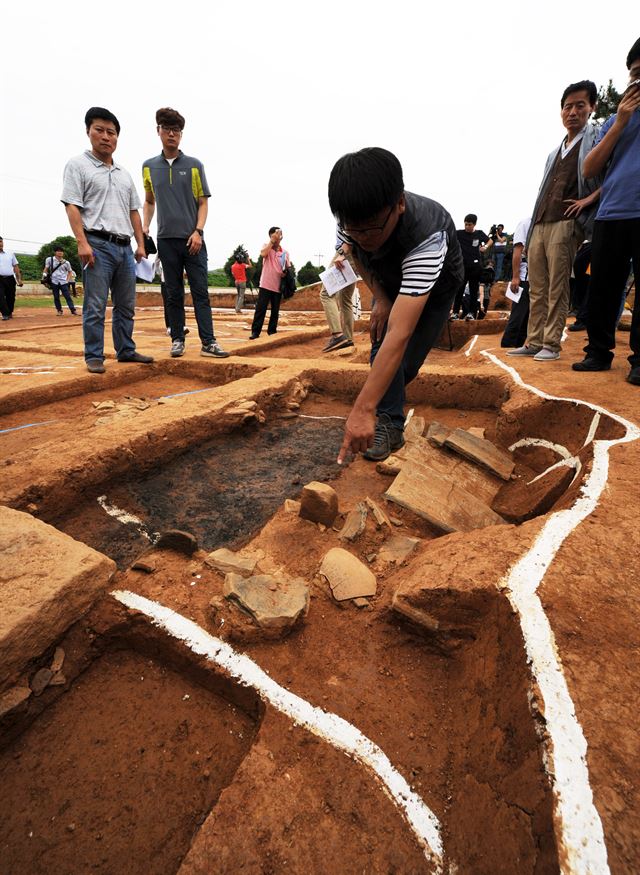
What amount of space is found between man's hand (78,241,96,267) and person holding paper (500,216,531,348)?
4541 mm

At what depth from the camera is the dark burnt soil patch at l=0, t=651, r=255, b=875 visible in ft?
3.23

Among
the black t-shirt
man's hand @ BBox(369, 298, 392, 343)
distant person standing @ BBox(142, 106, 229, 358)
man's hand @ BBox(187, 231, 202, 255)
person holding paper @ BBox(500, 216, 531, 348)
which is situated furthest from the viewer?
the black t-shirt

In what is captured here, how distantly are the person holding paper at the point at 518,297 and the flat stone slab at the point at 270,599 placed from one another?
485 cm

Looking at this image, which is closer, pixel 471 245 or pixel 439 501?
pixel 439 501

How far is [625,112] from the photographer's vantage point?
279 centimetres

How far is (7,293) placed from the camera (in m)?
11.2

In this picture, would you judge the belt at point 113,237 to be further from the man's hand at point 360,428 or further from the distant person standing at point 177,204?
the man's hand at point 360,428

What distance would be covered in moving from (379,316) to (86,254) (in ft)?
8.52

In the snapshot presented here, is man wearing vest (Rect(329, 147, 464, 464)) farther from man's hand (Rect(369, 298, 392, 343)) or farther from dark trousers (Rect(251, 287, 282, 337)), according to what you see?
dark trousers (Rect(251, 287, 282, 337))

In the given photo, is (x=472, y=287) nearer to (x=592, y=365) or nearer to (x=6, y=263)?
(x=592, y=365)

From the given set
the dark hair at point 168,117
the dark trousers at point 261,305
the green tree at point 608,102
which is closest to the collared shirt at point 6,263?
the dark trousers at point 261,305

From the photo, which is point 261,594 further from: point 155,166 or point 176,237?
point 155,166

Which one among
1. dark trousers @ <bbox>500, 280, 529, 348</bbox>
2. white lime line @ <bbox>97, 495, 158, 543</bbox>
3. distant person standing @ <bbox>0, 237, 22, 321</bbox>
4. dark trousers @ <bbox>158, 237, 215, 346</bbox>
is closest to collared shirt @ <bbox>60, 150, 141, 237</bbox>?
dark trousers @ <bbox>158, 237, 215, 346</bbox>

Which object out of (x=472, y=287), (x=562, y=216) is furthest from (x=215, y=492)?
(x=472, y=287)
